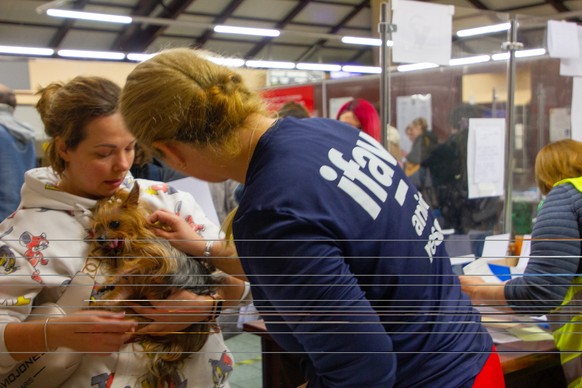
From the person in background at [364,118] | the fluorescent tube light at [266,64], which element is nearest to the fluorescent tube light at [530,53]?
the person in background at [364,118]

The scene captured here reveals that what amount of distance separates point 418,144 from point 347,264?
2.02 metres

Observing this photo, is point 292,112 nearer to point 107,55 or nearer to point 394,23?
point 394,23

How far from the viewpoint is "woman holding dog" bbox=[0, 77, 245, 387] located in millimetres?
938

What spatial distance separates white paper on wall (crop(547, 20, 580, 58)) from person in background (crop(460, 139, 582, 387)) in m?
0.97

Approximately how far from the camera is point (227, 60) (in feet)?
3.32

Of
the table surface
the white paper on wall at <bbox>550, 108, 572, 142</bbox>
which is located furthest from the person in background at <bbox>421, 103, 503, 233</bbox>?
the table surface

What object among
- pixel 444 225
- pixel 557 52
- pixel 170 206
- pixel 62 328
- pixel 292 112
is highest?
pixel 557 52

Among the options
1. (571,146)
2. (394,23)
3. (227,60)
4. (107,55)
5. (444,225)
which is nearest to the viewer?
(227,60)

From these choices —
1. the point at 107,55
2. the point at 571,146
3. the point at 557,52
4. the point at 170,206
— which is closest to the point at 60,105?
the point at 170,206

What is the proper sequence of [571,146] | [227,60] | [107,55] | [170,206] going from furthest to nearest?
1. [571,146]
2. [107,55]
3. [170,206]
4. [227,60]

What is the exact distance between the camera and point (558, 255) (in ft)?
5.12

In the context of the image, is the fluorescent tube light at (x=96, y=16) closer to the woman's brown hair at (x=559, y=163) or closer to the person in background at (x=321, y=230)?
the person in background at (x=321, y=230)

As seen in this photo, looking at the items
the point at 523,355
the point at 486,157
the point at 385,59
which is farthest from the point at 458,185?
the point at 523,355

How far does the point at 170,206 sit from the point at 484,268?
2.47 feet
